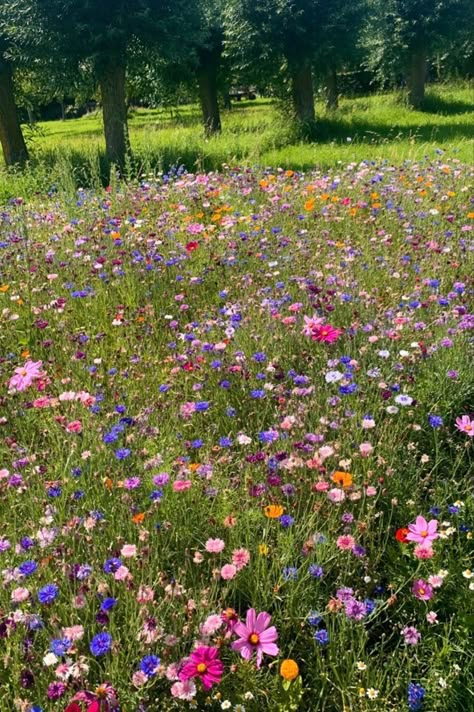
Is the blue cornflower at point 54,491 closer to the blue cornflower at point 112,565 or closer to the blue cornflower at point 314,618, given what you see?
the blue cornflower at point 112,565

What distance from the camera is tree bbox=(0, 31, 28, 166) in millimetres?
13648

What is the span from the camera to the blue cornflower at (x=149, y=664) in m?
1.41

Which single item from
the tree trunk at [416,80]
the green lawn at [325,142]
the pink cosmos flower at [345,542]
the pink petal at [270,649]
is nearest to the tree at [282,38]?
the green lawn at [325,142]

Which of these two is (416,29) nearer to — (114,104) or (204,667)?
(114,104)

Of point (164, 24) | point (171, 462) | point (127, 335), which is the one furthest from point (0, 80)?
point (171, 462)

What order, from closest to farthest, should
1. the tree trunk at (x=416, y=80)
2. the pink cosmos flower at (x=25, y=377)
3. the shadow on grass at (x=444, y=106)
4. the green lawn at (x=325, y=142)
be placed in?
the pink cosmos flower at (x=25, y=377) → the green lawn at (x=325, y=142) → the shadow on grass at (x=444, y=106) → the tree trunk at (x=416, y=80)

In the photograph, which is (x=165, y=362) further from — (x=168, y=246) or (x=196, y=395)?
(x=168, y=246)

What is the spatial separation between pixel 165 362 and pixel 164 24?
10.2 metres

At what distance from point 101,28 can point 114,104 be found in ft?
4.63

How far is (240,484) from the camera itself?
2197mm

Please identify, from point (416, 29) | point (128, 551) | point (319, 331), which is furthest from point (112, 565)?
point (416, 29)

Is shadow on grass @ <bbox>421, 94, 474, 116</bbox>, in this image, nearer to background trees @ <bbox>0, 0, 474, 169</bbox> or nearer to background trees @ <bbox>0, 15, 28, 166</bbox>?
background trees @ <bbox>0, 0, 474, 169</bbox>

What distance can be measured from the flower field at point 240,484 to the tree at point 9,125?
11.1m

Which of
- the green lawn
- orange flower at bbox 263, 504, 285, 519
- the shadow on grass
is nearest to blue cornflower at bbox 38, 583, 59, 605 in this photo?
orange flower at bbox 263, 504, 285, 519
